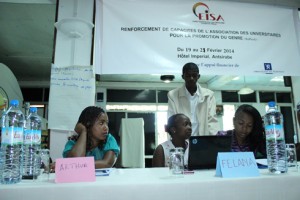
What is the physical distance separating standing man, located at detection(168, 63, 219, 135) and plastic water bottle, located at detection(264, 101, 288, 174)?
1223 millimetres

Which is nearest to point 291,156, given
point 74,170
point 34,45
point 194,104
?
point 74,170

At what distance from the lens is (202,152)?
3.60 feet

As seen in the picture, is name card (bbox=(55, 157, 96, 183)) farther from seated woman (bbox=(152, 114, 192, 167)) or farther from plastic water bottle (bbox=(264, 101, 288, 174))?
seated woman (bbox=(152, 114, 192, 167))

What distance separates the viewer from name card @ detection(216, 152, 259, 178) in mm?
811

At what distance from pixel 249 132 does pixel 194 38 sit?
47.8 inches

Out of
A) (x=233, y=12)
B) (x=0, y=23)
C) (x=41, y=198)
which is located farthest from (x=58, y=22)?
(x=0, y=23)

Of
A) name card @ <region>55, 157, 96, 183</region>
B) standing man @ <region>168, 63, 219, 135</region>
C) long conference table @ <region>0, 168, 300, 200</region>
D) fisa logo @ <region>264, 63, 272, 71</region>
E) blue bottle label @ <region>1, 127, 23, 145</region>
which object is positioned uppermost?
fisa logo @ <region>264, 63, 272, 71</region>

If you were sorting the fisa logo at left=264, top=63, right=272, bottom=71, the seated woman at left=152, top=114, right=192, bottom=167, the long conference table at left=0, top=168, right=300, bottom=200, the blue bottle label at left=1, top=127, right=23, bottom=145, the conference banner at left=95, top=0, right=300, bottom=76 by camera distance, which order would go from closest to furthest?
the long conference table at left=0, top=168, right=300, bottom=200 < the blue bottle label at left=1, top=127, right=23, bottom=145 < the seated woman at left=152, top=114, right=192, bottom=167 < the conference banner at left=95, top=0, right=300, bottom=76 < the fisa logo at left=264, top=63, right=272, bottom=71

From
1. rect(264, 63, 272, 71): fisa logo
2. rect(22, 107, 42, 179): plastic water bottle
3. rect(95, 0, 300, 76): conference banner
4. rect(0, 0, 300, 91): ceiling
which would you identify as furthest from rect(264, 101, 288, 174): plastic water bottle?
rect(0, 0, 300, 91): ceiling

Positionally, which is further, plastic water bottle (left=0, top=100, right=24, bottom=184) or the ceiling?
the ceiling

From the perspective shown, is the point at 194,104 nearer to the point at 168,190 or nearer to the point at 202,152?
the point at 202,152

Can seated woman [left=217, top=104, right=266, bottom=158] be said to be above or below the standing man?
below

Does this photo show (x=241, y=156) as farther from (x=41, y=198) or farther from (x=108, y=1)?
(x=108, y=1)

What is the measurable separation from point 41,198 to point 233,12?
248cm
